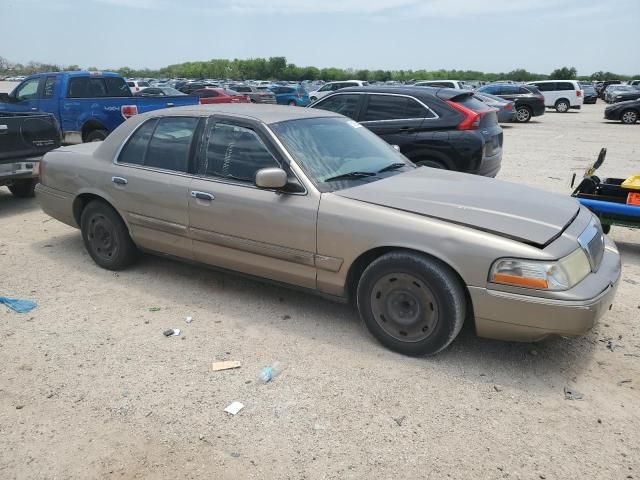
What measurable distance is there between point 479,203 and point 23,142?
21.2 ft

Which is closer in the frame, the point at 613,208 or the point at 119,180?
the point at 119,180

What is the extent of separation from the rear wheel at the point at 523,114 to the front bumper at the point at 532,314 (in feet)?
74.4

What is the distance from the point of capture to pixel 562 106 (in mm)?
30344

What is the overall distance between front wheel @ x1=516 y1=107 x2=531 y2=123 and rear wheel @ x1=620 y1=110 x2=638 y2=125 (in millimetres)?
3734

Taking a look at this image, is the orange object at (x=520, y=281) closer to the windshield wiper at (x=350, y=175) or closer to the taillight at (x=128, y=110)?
the windshield wiper at (x=350, y=175)

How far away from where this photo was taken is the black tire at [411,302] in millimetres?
3326

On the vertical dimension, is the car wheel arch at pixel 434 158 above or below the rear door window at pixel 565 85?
below

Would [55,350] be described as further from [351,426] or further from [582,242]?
[582,242]

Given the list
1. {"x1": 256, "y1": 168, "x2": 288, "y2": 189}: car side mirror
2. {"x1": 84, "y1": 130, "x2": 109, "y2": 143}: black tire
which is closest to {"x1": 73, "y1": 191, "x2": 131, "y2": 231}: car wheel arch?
{"x1": 256, "y1": 168, "x2": 288, "y2": 189}: car side mirror

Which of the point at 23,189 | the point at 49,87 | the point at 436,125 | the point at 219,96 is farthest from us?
the point at 219,96

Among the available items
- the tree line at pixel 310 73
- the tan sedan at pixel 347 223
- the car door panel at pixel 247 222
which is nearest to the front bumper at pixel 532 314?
the tan sedan at pixel 347 223

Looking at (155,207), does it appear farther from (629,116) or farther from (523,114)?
(629,116)

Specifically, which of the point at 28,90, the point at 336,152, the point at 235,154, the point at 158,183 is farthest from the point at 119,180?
the point at 28,90

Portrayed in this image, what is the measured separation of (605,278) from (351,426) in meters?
1.89
